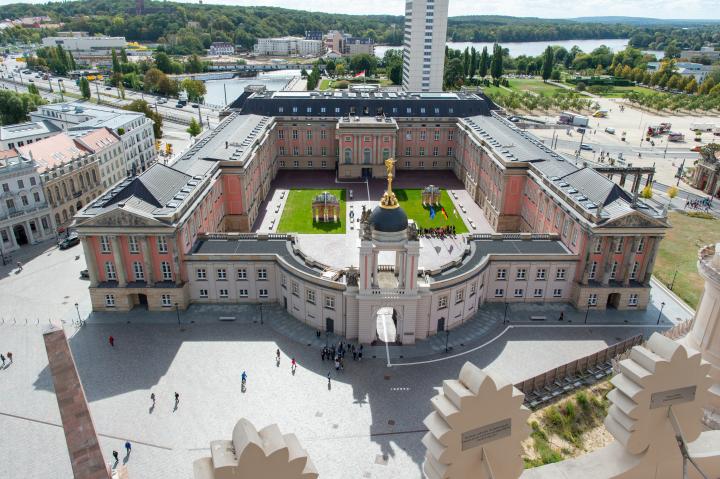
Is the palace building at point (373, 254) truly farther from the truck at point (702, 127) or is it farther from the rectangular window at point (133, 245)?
the truck at point (702, 127)

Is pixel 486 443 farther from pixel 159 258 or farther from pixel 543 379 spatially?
pixel 159 258

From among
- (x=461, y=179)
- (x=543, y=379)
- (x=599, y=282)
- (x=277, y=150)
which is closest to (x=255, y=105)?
(x=277, y=150)

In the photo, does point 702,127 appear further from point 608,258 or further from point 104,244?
point 104,244

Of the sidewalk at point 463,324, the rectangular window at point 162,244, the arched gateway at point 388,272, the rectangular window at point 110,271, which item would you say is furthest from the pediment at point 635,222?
the rectangular window at point 110,271

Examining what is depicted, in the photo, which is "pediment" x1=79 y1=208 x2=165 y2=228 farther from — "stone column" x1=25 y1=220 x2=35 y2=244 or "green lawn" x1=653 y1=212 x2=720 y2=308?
"green lawn" x1=653 y1=212 x2=720 y2=308

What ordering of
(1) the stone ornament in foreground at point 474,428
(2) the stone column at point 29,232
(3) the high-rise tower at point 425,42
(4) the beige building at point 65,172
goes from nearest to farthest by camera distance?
(1) the stone ornament in foreground at point 474,428 < (2) the stone column at point 29,232 < (4) the beige building at point 65,172 < (3) the high-rise tower at point 425,42

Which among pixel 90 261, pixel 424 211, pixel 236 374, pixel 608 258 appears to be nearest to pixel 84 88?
pixel 90 261

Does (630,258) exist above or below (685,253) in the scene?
above

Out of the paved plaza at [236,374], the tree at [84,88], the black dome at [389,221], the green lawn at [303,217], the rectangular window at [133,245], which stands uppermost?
the black dome at [389,221]
